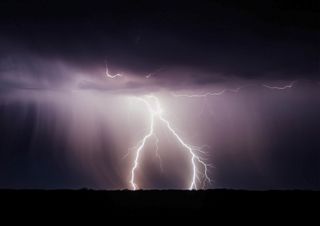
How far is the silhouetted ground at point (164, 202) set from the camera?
153 inches

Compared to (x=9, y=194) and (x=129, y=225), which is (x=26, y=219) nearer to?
(x=9, y=194)

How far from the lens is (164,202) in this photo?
13.6ft

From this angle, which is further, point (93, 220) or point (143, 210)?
point (143, 210)

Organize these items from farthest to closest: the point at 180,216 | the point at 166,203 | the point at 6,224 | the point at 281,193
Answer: the point at 281,193 → the point at 166,203 → the point at 180,216 → the point at 6,224

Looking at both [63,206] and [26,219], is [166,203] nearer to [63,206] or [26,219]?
[63,206]

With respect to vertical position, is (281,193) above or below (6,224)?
above

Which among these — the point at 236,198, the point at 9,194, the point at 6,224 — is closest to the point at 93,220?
the point at 6,224

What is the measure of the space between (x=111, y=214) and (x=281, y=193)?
6.43 feet

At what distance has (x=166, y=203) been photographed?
4.13 metres

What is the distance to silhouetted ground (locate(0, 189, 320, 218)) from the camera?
12.7 ft

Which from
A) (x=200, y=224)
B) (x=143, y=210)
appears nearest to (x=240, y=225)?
(x=200, y=224)

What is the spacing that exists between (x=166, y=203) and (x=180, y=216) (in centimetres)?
33

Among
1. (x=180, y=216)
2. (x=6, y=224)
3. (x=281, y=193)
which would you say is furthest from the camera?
(x=281, y=193)

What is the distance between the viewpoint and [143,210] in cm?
392
